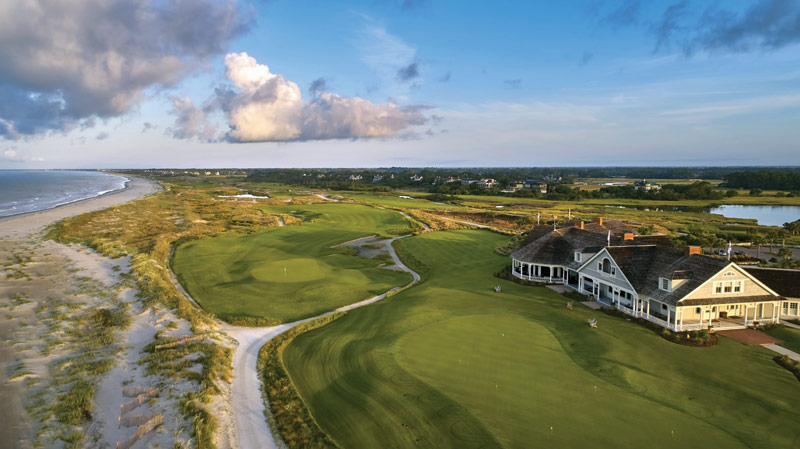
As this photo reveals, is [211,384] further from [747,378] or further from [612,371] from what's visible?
[747,378]

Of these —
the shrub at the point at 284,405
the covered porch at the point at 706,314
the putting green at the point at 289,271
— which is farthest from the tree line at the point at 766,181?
the shrub at the point at 284,405

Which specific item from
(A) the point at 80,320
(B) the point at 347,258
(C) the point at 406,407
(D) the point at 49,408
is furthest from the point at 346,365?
(B) the point at 347,258

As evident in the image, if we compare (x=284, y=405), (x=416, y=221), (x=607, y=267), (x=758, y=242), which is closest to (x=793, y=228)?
(x=758, y=242)

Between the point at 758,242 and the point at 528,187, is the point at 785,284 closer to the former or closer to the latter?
the point at 758,242

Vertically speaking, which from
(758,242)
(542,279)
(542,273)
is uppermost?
(758,242)

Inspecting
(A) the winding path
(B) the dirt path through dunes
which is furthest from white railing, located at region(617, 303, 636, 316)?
(B) the dirt path through dunes

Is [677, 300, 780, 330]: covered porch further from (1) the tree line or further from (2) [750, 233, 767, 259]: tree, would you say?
(1) the tree line
